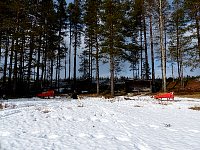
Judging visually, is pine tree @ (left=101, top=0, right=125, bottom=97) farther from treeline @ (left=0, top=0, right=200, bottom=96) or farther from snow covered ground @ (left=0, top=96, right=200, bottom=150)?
snow covered ground @ (left=0, top=96, right=200, bottom=150)

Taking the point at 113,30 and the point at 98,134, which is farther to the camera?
the point at 113,30

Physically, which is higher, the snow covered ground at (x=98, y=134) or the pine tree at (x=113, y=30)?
the pine tree at (x=113, y=30)

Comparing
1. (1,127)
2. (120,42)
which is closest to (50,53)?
(120,42)

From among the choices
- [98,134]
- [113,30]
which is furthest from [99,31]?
[98,134]

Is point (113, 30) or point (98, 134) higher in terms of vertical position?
point (113, 30)

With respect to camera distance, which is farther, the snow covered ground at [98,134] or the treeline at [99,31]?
the treeline at [99,31]

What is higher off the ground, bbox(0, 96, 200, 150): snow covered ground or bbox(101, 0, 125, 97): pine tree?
Answer: bbox(101, 0, 125, 97): pine tree

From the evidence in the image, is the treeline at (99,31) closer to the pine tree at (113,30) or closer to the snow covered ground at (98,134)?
the pine tree at (113,30)

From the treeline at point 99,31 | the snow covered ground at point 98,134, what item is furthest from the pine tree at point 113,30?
the snow covered ground at point 98,134

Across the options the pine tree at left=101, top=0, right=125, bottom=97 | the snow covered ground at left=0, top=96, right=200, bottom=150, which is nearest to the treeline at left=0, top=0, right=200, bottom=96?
the pine tree at left=101, top=0, right=125, bottom=97

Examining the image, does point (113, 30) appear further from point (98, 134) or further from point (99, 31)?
point (98, 134)

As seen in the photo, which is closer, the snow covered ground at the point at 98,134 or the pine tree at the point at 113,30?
the snow covered ground at the point at 98,134

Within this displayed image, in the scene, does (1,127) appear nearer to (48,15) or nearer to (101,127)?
(101,127)

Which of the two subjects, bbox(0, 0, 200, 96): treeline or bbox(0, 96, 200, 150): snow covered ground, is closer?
bbox(0, 96, 200, 150): snow covered ground
